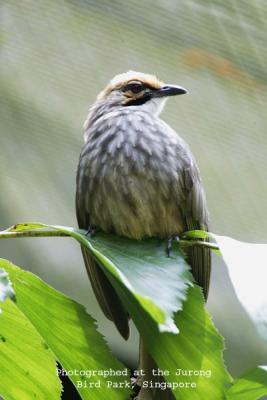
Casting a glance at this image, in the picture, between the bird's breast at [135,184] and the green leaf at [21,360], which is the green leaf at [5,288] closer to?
the green leaf at [21,360]

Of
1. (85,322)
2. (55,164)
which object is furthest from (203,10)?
(85,322)

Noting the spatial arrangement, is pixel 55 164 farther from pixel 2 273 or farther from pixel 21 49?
pixel 2 273

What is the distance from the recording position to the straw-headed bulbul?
191 centimetres

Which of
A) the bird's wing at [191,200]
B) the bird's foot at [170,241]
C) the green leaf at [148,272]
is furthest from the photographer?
the bird's wing at [191,200]

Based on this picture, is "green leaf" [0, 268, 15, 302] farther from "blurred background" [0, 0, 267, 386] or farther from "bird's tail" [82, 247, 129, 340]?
"blurred background" [0, 0, 267, 386]

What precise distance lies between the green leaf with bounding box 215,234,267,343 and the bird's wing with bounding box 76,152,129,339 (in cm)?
84

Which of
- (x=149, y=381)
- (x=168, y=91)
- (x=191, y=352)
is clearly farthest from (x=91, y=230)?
(x=191, y=352)

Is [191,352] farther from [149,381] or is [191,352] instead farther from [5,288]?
[149,381]

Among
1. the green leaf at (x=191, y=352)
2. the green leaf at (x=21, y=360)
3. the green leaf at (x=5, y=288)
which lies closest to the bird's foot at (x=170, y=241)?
the green leaf at (x=191, y=352)

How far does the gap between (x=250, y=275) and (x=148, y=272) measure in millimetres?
212

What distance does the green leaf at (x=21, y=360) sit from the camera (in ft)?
4.26

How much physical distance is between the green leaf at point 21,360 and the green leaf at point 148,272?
0.18 m

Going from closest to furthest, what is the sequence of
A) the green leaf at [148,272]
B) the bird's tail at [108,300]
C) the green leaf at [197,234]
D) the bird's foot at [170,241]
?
the green leaf at [148,272] → the green leaf at [197,234] → the bird's foot at [170,241] → the bird's tail at [108,300]

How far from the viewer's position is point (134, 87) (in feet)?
7.93
